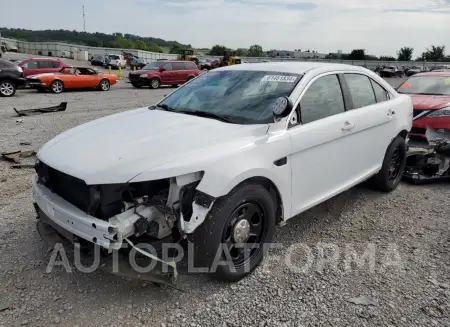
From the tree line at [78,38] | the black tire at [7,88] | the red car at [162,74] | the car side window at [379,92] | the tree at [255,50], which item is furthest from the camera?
the tree at [255,50]

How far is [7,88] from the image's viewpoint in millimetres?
15578

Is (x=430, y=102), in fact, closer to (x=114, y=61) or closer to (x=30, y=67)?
(x=30, y=67)

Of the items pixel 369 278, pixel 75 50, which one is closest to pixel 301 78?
pixel 369 278

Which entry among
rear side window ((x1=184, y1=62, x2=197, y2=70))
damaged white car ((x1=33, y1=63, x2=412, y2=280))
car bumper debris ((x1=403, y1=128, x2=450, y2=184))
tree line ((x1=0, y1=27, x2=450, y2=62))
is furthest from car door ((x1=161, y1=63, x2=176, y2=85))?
tree line ((x1=0, y1=27, x2=450, y2=62))

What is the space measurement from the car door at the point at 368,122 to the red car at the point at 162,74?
60.3ft

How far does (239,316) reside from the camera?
8.80 feet

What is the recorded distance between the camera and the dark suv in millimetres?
15336

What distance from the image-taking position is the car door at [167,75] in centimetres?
2197

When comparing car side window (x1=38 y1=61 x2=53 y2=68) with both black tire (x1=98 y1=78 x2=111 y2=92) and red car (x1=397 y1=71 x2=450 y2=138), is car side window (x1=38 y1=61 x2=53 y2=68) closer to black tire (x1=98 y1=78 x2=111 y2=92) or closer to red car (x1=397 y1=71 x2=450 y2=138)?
black tire (x1=98 y1=78 x2=111 y2=92)

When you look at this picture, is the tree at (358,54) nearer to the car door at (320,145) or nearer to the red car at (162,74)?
the red car at (162,74)

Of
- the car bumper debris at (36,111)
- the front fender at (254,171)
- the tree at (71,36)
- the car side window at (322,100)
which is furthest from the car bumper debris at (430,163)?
the tree at (71,36)

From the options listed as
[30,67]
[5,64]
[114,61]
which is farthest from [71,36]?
[5,64]

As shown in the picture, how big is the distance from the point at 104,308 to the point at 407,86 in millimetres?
8133

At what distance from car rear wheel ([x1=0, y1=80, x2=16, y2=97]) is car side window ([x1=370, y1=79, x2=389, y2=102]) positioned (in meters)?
15.4
